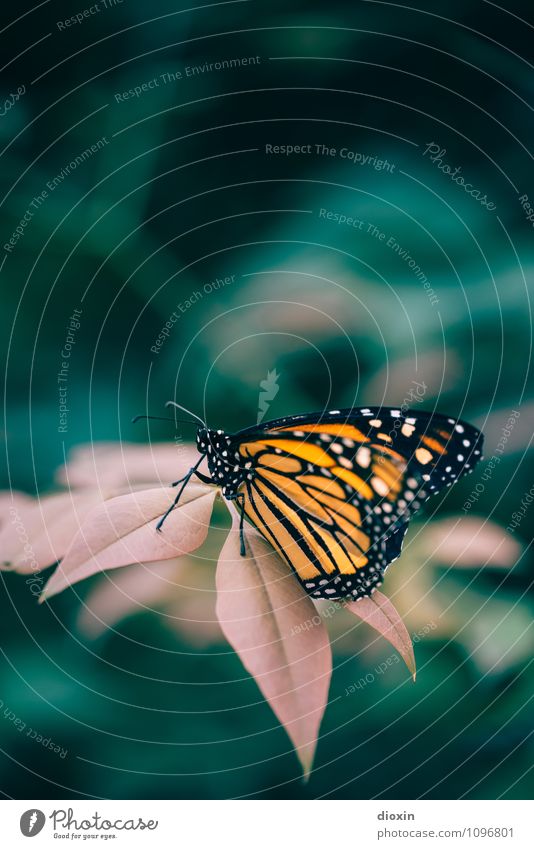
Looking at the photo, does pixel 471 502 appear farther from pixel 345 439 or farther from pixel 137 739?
pixel 137 739

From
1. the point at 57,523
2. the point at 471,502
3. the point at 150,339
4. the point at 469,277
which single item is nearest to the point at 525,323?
the point at 469,277

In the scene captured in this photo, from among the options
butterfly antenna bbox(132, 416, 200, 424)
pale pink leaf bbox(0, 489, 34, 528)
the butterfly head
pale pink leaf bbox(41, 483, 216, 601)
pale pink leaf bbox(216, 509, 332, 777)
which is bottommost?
pale pink leaf bbox(216, 509, 332, 777)

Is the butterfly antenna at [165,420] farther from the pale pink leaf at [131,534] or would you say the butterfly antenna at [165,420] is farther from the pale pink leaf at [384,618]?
the pale pink leaf at [384,618]

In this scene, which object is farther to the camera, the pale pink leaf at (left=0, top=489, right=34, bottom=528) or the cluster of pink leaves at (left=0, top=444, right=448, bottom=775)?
the pale pink leaf at (left=0, top=489, right=34, bottom=528)

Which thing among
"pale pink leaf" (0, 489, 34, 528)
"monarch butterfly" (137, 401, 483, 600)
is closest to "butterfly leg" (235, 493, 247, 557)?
"monarch butterfly" (137, 401, 483, 600)
